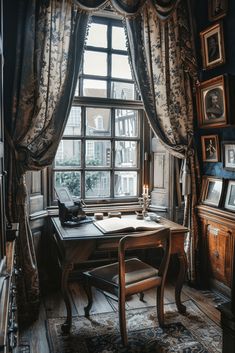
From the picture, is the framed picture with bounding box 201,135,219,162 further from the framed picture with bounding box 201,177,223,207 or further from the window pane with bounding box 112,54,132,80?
the window pane with bounding box 112,54,132,80

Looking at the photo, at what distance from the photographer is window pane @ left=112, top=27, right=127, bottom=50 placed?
3.53 meters

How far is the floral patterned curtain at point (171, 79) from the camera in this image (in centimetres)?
323

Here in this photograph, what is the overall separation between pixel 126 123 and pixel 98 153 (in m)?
0.47

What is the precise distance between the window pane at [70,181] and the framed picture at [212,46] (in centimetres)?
175

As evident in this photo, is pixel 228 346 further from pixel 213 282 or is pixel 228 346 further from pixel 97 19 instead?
pixel 97 19

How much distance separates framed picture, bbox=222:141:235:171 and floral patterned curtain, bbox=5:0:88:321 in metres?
1.54

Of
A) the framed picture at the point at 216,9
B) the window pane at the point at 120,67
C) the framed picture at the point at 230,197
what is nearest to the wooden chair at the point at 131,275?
the framed picture at the point at 230,197

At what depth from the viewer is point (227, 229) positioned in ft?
9.87

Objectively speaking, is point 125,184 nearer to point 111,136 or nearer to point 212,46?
point 111,136

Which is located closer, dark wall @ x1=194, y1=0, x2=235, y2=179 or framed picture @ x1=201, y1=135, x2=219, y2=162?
dark wall @ x1=194, y1=0, x2=235, y2=179

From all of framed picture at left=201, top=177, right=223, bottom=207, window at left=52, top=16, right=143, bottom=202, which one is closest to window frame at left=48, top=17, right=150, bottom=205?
window at left=52, top=16, right=143, bottom=202

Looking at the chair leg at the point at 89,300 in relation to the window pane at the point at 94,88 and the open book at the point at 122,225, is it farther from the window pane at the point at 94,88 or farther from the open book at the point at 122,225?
the window pane at the point at 94,88

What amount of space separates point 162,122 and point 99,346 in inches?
83.5

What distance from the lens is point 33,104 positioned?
2801 millimetres
